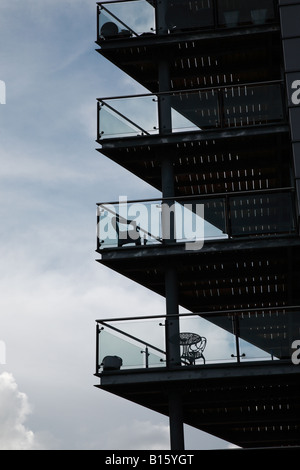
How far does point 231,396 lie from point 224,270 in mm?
3562

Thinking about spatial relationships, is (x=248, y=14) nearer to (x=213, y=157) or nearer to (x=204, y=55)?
(x=204, y=55)

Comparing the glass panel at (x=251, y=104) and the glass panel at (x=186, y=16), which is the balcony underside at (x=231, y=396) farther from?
the glass panel at (x=186, y=16)

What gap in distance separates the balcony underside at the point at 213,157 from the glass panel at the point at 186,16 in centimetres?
410

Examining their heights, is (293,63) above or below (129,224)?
above

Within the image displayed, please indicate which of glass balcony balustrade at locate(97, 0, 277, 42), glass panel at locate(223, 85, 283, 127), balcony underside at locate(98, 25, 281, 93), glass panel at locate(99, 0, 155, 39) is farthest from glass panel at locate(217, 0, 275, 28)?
glass panel at locate(223, 85, 283, 127)

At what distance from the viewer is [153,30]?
2648 cm

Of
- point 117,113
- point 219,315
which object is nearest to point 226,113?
point 117,113

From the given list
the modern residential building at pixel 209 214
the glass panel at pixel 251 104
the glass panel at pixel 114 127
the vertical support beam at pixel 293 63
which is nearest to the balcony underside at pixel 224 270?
the modern residential building at pixel 209 214

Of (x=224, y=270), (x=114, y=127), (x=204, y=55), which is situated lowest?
(x=224, y=270)

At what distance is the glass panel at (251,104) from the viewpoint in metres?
24.4

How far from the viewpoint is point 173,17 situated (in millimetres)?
26531

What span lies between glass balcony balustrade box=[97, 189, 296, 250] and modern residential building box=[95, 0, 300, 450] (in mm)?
31

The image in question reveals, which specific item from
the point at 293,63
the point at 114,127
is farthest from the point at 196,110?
the point at 293,63

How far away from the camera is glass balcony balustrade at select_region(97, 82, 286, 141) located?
24297mm
